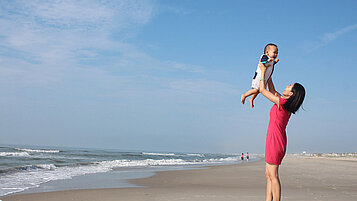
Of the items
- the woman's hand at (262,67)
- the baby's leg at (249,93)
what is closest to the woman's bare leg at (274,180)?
the baby's leg at (249,93)

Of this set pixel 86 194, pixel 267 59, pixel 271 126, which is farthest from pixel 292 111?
pixel 86 194

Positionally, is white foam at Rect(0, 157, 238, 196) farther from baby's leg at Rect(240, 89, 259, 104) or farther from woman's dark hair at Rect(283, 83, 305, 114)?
woman's dark hair at Rect(283, 83, 305, 114)

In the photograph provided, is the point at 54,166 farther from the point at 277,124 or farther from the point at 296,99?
the point at 296,99

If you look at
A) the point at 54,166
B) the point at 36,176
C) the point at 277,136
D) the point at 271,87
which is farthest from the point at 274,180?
the point at 54,166

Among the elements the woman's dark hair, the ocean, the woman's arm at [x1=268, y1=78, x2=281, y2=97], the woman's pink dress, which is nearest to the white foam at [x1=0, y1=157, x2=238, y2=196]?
the ocean

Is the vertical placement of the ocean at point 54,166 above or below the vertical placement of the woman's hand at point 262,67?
below

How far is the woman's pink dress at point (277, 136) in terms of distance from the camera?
3.19 metres

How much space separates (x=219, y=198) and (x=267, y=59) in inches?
137

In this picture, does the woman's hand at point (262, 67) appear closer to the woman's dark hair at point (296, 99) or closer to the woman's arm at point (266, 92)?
the woman's arm at point (266, 92)

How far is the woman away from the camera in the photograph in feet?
10.4

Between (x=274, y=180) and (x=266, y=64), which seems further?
(x=274, y=180)

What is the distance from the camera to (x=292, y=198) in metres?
5.75

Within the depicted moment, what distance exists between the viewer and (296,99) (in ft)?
10.3

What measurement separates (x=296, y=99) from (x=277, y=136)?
0.43m
